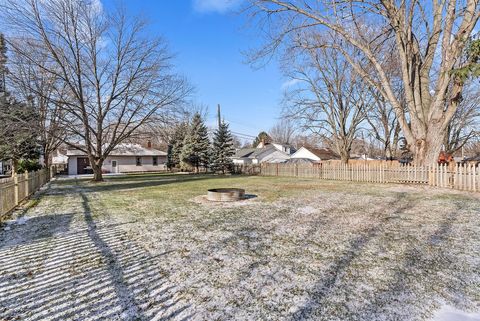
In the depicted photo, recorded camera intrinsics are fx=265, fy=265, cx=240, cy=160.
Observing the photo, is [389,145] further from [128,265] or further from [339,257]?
[128,265]

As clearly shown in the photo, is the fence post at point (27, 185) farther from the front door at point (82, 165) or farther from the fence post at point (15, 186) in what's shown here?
the front door at point (82, 165)

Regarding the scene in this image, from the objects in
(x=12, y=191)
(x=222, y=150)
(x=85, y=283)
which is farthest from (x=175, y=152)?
(x=85, y=283)

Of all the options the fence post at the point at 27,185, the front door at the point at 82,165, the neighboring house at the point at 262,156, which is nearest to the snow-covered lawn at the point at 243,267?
the fence post at the point at 27,185

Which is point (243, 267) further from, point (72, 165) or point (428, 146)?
point (72, 165)

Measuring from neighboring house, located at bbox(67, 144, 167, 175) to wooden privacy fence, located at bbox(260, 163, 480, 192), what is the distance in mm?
19878

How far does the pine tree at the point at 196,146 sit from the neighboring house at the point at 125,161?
19.9ft

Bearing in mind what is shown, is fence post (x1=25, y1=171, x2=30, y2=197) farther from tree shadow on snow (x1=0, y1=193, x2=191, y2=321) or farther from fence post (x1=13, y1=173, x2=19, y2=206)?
tree shadow on snow (x1=0, y1=193, x2=191, y2=321)

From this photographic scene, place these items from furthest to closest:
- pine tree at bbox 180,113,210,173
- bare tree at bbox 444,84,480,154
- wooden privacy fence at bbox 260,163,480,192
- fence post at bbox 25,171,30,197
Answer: pine tree at bbox 180,113,210,173 < bare tree at bbox 444,84,480,154 < wooden privacy fence at bbox 260,163,480,192 < fence post at bbox 25,171,30,197

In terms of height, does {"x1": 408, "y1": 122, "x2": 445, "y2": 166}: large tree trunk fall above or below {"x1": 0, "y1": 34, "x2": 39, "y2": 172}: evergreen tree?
below

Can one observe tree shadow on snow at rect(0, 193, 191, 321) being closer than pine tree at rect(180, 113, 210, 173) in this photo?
Yes

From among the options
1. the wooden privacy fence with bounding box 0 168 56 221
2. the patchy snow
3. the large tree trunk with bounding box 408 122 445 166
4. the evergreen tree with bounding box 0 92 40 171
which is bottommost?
the patchy snow

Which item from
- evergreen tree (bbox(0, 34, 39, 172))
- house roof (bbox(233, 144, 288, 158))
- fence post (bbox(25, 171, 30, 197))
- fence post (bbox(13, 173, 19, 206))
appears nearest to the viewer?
fence post (bbox(13, 173, 19, 206))

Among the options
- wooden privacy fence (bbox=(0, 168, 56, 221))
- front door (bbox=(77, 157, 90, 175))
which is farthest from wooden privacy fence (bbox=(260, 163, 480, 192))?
front door (bbox=(77, 157, 90, 175))

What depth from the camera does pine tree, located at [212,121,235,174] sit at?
91.1 ft
